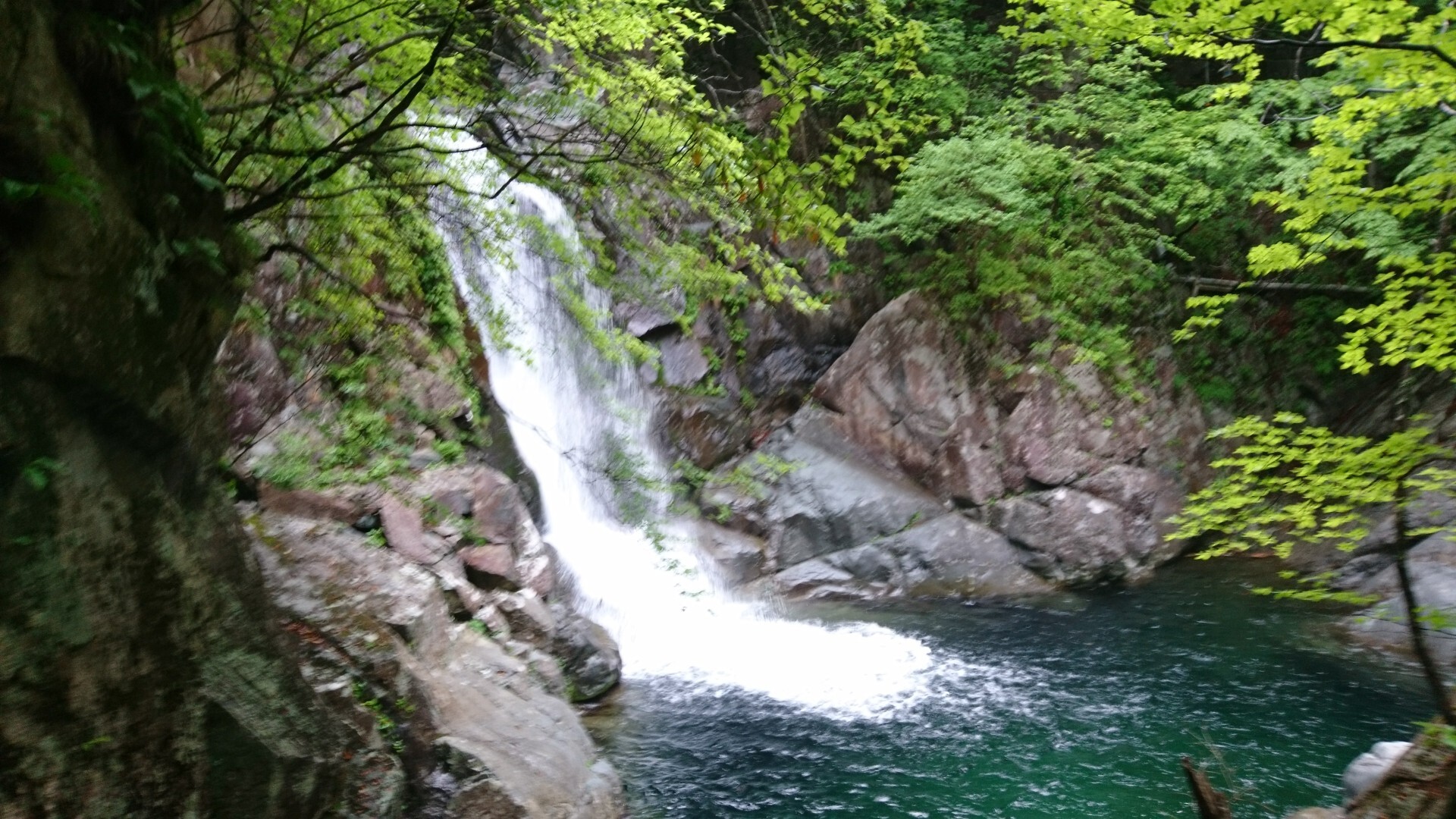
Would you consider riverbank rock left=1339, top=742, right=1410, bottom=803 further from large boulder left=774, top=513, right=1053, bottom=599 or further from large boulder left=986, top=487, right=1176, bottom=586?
large boulder left=986, top=487, right=1176, bottom=586

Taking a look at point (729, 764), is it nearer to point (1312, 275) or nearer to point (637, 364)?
point (637, 364)

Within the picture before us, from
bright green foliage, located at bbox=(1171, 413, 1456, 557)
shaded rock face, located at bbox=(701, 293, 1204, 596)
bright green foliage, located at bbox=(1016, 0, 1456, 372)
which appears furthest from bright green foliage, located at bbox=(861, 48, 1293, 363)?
bright green foliage, located at bbox=(1171, 413, 1456, 557)

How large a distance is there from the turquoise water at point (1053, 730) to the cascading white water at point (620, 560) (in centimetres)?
53

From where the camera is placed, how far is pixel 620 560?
455 inches

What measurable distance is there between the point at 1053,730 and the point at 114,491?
795 cm

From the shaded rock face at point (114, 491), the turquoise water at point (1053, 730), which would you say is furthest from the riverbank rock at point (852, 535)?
the shaded rock face at point (114, 491)

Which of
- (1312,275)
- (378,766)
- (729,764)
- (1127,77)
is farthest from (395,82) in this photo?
(1312,275)

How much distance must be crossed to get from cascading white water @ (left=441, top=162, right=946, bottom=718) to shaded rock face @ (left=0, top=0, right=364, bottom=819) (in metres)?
5.73

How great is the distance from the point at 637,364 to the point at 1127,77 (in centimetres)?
937

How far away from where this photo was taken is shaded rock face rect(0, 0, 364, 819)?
2730 millimetres

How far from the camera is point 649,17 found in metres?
6.70

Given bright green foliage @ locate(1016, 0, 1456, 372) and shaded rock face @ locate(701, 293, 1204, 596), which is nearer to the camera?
bright green foliage @ locate(1016, 0, 1456, 372)

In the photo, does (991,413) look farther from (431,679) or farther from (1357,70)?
(431,679)

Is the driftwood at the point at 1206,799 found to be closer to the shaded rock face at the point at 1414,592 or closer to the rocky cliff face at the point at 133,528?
the rocky cliff face at the point at 133,528
